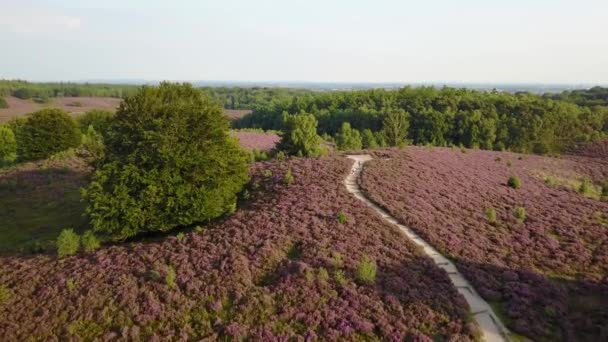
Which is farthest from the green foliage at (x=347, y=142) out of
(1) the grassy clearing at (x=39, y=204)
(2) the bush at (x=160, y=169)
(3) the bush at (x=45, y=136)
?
(3) the bush at (x=45, y=136)

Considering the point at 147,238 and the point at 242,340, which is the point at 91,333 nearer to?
the point at 242,340

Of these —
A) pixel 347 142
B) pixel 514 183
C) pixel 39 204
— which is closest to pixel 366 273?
pixel 514 183

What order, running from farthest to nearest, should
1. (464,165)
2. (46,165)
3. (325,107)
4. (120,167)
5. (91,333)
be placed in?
(325,107)
(46,165)
(464,165)
(120,167)
(91,333)

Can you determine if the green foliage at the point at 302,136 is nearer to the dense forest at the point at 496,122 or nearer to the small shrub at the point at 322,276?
the small shrub at the point at 322,276

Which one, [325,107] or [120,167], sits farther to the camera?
[325,107]

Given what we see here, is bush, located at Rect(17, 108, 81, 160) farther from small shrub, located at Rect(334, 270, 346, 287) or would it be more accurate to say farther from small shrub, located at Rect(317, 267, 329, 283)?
small shrub, located at Rect(334, 270, 346, 287)

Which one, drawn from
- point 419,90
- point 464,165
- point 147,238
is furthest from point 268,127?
point 147,238

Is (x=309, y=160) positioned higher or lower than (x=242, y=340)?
Answer: higher

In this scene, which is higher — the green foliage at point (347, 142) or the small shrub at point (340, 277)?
the green foliage at point (347, 142)
